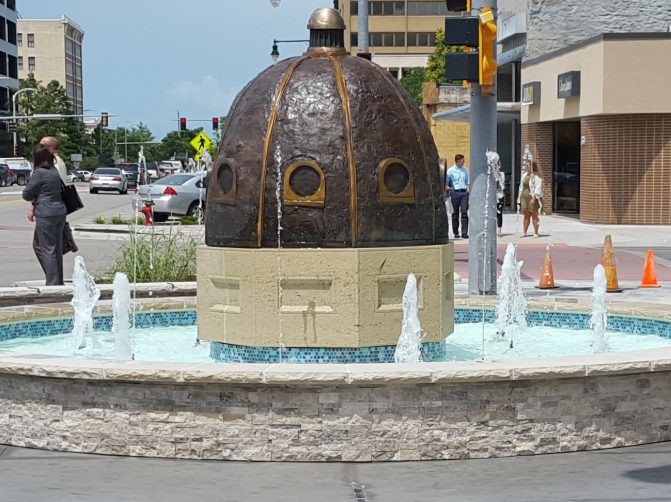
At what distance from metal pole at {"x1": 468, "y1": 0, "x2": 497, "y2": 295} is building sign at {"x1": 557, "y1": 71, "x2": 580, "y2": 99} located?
61.2 feet

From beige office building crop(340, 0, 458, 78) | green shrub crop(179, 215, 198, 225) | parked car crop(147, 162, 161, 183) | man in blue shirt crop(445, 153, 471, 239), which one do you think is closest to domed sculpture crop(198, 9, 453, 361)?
man in blue shirt crop(445, 153, 471, 239)

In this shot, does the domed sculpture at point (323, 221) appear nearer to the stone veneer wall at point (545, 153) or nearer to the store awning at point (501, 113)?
the stone veneer wall at point (545, 153)

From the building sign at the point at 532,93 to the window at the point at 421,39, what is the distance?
285 feet

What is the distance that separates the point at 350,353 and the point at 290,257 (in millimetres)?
819

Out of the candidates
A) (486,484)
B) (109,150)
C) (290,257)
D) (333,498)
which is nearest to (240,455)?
(333,498)

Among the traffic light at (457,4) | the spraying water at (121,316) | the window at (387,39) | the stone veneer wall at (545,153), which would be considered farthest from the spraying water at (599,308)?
the window at (387,39)

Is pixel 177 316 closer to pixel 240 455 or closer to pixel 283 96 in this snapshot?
pixel 283 96

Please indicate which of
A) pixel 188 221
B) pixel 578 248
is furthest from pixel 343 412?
pixel 188 221

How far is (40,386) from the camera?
24.5 feet

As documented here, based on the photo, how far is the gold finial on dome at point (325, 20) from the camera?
9.55m

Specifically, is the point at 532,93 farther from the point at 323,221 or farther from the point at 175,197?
the point at 323,221

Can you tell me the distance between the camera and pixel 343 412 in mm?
7129

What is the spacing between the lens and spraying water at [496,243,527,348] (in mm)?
11453

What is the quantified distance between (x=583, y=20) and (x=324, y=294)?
29.2 metres
